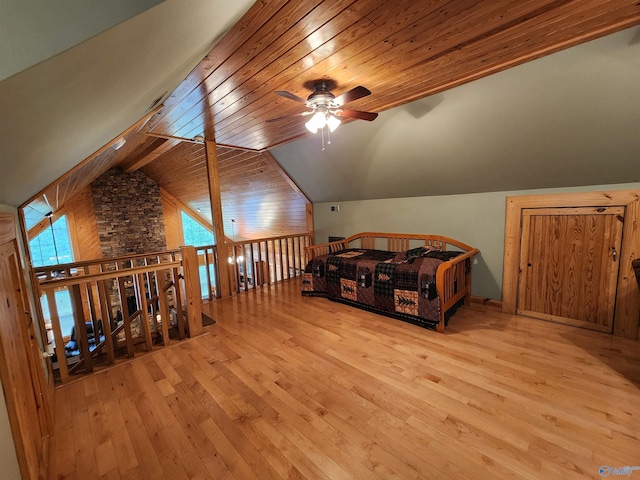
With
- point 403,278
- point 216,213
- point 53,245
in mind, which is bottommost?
point 403,278

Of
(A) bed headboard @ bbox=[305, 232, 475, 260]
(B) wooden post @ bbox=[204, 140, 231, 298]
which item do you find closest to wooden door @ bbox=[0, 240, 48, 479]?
(B) wooden post @ bbox=[204, 140, 231, 298]

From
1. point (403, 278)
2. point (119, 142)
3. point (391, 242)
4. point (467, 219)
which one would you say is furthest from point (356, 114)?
point (391, 242)

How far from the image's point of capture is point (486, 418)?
67.7 inches

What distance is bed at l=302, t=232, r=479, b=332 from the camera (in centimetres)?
287

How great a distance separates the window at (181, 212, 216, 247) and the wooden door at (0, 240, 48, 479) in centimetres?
751

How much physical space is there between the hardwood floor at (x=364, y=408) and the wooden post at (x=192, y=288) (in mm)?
246

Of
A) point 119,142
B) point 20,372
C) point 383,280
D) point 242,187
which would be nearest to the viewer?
point 20,372

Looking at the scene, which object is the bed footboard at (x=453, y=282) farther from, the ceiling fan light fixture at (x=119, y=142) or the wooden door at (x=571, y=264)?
the ceiling fan light fixture at (x=119, y=142)

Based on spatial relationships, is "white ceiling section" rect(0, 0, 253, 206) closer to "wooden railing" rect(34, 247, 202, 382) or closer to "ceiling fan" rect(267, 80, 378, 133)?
"ceiling fan" rect(267, 80, 378, 133)

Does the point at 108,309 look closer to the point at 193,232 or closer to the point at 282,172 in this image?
the point at 282,172

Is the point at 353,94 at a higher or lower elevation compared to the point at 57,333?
higher

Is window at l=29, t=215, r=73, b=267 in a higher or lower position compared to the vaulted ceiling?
lower

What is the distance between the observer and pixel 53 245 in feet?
21.6

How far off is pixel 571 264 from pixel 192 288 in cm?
405
